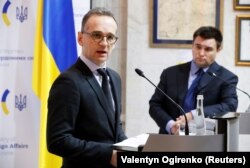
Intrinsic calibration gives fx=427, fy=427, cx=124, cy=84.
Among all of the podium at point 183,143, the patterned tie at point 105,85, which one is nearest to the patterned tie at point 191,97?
the patterned tie at point 105,85

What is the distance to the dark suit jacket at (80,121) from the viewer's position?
1.85m

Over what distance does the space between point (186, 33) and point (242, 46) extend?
1.94ft

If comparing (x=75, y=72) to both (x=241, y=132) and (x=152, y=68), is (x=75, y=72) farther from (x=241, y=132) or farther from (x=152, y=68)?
(x=152, y=68)

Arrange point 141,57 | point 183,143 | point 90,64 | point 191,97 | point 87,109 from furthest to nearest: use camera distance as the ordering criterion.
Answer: point 141,57, point 191,97, point 90,64, point 87,109, point 183,143

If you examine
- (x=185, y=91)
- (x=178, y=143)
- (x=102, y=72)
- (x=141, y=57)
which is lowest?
(x=178, y=143)

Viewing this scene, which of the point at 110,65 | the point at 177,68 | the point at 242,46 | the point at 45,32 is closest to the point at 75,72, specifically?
the point at 177,68

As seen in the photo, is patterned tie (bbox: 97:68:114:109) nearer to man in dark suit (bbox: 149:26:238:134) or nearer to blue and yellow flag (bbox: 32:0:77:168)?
man in dark suit (bbox: 149:26:238:134)

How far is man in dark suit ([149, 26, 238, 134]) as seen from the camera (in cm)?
318

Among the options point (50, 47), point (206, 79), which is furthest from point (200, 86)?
point (50, 47)

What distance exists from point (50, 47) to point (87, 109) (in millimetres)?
1904

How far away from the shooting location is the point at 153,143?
1536mm

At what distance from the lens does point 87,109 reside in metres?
1.93

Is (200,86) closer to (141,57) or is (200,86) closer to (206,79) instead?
(206,79)

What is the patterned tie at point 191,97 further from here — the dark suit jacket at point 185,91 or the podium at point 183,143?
the podium at point 183,143
